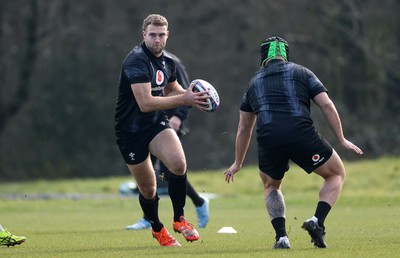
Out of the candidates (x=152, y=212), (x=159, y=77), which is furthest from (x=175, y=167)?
(x=159, y=77)

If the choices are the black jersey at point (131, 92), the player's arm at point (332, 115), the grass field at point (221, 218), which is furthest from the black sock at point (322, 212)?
the black jersey at point (131, 92)

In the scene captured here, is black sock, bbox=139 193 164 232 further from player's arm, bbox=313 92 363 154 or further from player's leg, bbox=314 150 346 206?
player's arm, bbox=313 92 363 154

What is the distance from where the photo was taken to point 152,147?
992cm

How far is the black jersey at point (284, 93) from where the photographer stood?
29.7 ft

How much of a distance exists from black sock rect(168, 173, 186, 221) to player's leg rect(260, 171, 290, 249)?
1009 mm

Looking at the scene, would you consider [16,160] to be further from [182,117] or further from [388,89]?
[182,117]

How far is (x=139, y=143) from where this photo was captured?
9969 millimetres

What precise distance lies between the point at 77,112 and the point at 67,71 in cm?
177

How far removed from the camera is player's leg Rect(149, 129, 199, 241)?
980 cm

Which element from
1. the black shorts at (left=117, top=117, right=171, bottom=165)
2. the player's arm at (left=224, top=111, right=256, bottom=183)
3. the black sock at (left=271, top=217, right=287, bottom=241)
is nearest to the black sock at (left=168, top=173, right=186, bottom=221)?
the black shorts at (left=117, top=117, right=171, bottom=165)

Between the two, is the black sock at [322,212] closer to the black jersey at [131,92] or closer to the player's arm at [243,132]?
the player's arm at [243,132]

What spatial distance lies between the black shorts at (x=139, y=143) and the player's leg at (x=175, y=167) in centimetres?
5

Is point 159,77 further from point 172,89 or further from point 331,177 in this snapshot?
point 331,177

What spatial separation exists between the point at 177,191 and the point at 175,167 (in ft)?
0.99
